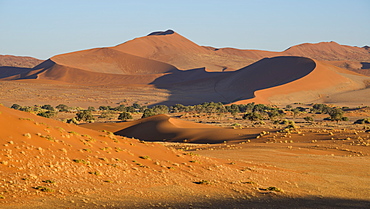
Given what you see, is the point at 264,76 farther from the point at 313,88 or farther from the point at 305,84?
the point at 313,88

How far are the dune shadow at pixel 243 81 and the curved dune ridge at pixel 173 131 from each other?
55.9m

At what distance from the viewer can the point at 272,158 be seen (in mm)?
20203

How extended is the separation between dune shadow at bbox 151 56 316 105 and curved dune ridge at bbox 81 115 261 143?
55.9 metres

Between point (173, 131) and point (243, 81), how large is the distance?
82.9 meters

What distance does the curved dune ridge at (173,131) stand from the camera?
33.2 metres

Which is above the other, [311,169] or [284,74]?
[284,74]

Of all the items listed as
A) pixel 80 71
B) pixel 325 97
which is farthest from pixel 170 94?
pixel 80 71

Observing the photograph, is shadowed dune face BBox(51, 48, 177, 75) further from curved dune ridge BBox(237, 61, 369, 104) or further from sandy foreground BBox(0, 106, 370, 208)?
sandy foreground BBox(0, 106, 370, 208)

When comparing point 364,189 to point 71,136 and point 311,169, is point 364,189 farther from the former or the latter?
point 71,136

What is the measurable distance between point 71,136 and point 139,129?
2346 centimetres

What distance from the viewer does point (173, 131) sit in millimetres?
36938

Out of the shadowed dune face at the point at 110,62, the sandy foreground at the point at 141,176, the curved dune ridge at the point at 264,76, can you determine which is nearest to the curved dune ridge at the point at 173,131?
the sandy foreground at the point at 141,176

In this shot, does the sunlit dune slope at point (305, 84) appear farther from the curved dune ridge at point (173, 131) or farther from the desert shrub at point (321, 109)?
the curved dune ridge at point (173, 131)

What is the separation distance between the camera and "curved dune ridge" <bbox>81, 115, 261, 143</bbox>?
109ft
